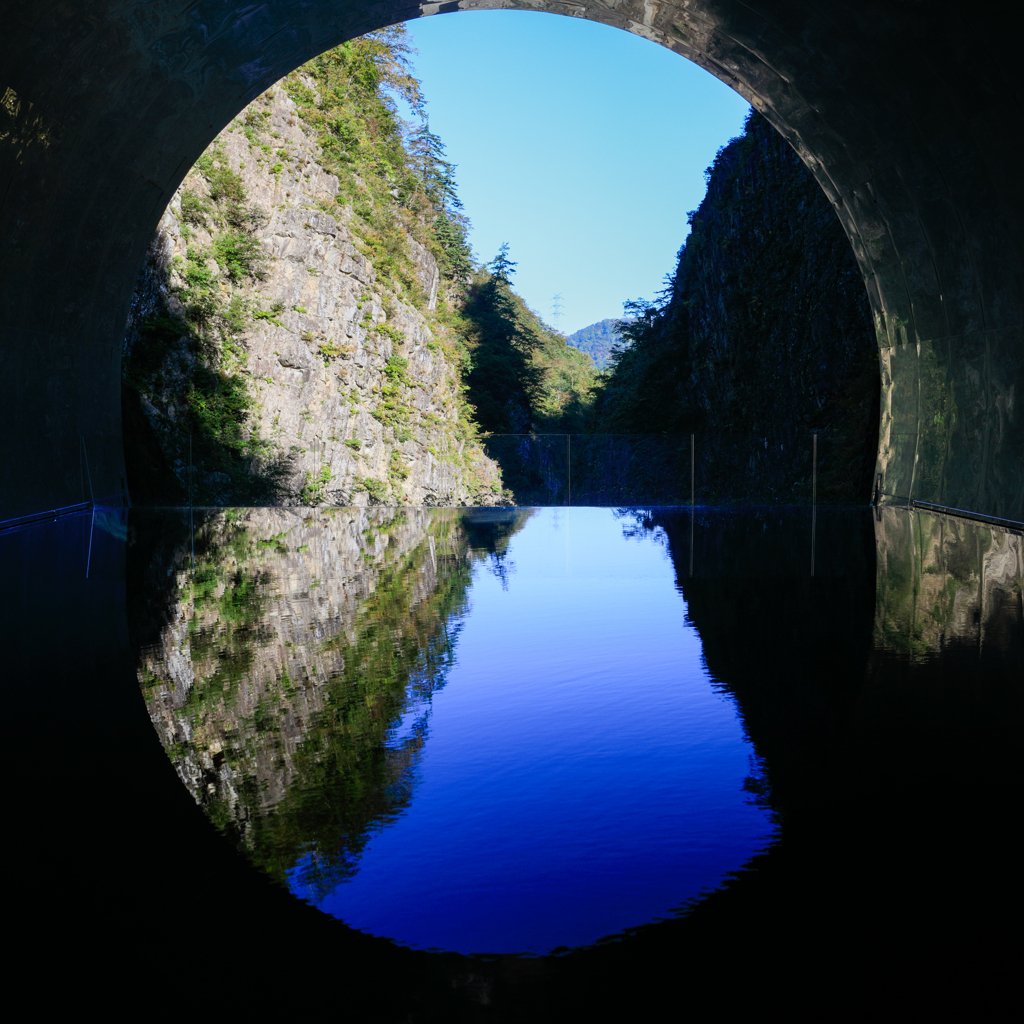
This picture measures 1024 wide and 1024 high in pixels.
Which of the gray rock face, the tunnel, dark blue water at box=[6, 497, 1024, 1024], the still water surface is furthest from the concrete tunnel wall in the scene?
the gray rock face

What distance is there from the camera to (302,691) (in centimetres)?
360

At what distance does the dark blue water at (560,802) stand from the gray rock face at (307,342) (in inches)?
875

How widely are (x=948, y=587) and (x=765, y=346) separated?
29.5m

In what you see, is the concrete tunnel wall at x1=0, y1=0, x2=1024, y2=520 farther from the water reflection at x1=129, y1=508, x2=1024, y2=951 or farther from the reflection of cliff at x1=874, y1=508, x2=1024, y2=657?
the water reflection at x1=129, y1=508, x2=1024, y2=951

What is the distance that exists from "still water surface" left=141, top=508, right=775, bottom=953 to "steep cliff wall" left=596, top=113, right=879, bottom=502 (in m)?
15.6

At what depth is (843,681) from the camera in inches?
151

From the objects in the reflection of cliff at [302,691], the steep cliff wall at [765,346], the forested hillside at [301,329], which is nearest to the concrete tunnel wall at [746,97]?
the reflection of cliff at [302,691]

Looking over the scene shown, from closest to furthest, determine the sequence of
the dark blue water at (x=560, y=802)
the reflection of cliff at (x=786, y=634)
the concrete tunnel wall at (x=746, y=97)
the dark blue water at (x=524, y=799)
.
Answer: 1. the dark blue water at (x=524, y=799)
2. the dark blue water at (x=560, y=802)
3. the reflection of cliff at (x=786, y=634)
4. the concrete tunnel wall at (x=746, y=97)

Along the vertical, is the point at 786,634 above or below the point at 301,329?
below

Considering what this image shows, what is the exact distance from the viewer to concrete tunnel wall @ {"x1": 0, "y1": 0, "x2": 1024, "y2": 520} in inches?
334

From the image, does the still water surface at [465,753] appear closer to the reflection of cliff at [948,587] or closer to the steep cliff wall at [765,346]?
the reflection of cliff at [948,587]

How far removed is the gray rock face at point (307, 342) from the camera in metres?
26.6

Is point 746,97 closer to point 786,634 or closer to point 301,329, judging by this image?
point 786,634

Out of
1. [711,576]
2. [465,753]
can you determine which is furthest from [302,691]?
[711,576]
